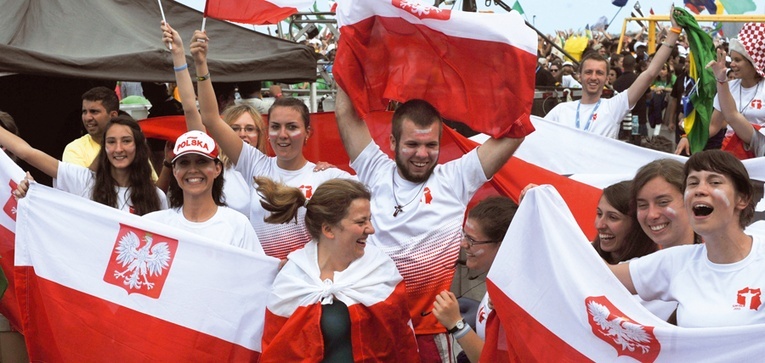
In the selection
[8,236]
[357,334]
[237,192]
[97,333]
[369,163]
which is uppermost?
[369,163]

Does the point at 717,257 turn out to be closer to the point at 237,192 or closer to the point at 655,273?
the point at 655,273

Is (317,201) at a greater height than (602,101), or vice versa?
(602,101)

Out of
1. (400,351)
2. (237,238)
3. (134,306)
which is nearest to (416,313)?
(400,351)

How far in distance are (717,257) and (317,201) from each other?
1733mm

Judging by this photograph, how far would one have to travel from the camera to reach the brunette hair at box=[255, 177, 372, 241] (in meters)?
4.52

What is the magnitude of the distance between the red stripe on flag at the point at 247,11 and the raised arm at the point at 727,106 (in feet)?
9.74

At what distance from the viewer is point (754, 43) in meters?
7.59

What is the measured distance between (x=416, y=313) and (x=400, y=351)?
381 mm

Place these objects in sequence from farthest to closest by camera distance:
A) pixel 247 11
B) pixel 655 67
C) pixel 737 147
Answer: pixel 737 147
pixel 655 67
pixel 247 11

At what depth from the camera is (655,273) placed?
12.6 feet

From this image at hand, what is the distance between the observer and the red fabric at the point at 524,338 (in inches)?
161

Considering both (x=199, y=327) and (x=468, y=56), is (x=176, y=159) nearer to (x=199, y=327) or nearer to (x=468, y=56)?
(x=199, y=327)

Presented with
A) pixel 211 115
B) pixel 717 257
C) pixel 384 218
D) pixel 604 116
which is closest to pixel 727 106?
pixel 604 116

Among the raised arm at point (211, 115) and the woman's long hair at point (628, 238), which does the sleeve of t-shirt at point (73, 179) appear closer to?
the raised arm at point (211, 115)
